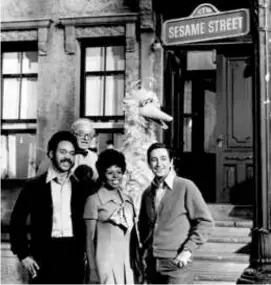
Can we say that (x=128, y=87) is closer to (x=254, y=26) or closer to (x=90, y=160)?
(x=90, y=160)

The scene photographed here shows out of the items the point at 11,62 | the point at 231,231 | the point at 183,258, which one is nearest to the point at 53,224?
the point at 183,258

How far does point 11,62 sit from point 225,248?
4949 mm

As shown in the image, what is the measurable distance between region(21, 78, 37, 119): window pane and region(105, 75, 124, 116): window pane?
1268 mm

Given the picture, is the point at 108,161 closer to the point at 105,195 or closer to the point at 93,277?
the point at 105,195

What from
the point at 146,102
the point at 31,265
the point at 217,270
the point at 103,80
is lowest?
the point at 217,270

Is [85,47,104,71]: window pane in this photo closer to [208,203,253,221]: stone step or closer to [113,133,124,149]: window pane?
[113,133,124,149]: window pane

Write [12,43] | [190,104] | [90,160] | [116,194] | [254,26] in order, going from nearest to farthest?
[116,194], [254,26], [90,160], [12,43], [190,104]

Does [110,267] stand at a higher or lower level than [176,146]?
lower

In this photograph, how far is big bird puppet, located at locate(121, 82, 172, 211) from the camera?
7.65 metres

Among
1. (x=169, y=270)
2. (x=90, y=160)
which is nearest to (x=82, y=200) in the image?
(x=169, y=270)

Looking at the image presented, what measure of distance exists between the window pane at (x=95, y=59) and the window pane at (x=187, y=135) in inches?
91.2

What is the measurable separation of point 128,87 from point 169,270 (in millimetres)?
5954

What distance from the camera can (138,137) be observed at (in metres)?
8.07

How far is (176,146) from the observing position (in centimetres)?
1116
